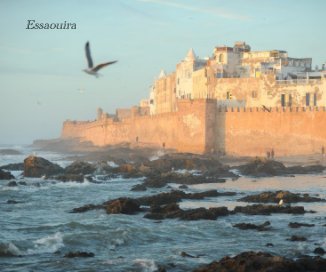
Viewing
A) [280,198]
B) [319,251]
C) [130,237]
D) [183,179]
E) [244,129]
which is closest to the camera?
[319,251]

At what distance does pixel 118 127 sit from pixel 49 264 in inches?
2113

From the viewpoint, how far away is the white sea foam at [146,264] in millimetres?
12090

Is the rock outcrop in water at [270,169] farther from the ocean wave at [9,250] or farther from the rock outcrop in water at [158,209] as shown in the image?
the ocean wave at [9,250]

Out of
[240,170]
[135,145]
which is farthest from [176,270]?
[135,145]

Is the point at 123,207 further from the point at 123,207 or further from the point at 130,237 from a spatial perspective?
the point at 130,237

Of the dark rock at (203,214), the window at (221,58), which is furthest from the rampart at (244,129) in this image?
the dark rock at (203,214)

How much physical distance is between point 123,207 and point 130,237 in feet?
11.9

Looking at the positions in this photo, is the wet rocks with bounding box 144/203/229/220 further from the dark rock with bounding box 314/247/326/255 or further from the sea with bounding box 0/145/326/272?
the dark rock with bounding box 314/247/326/255

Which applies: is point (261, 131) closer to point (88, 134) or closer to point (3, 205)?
point (3, 205)

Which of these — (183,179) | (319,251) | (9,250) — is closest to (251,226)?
(319,251)

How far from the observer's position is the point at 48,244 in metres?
14.6

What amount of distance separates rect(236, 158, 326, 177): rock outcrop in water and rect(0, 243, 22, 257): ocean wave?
68.6 feet

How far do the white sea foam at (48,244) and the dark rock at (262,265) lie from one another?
4.03 m

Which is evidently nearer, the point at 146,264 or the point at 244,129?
the point at 146,264
